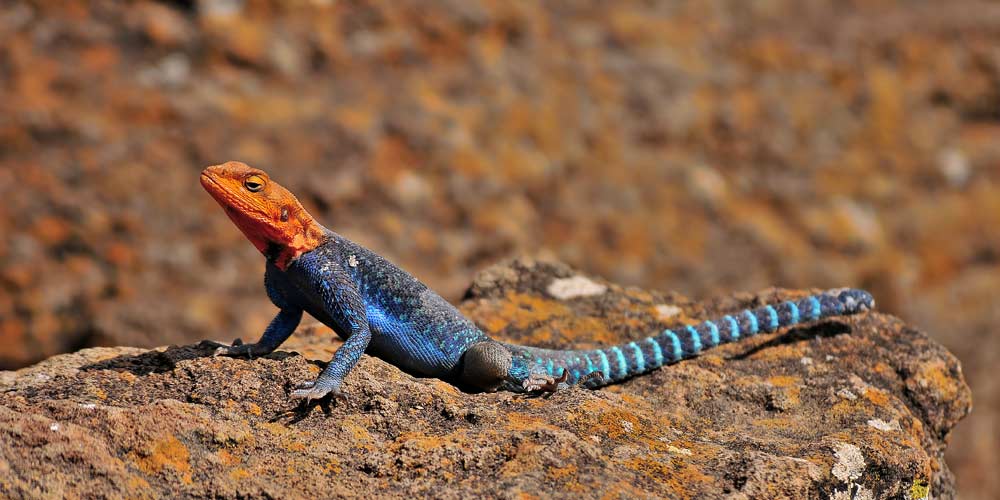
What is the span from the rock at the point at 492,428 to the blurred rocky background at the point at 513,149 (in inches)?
126

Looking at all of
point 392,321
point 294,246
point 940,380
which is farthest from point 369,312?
point 940,380

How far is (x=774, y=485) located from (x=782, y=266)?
17.7 ft

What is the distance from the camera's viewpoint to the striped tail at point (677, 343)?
4680mm

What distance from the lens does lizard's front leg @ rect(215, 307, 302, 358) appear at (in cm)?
438

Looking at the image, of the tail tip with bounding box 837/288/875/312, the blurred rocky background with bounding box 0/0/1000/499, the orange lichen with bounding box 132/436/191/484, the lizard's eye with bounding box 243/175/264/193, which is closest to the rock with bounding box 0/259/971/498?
the orange lichen with bounding box 132/436/191/484

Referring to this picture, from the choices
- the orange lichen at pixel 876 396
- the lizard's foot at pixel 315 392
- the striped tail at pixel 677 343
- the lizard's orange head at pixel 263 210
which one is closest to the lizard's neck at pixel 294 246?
the lizard's orange head at pixel 263 210

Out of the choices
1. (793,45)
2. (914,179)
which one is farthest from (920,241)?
(793,45)

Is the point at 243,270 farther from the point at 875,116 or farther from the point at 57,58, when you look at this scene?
the point at 875,116

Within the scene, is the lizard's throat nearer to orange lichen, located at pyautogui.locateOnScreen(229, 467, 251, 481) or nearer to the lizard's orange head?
the lizard's orange head

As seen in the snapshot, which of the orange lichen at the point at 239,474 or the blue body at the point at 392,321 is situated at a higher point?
the blue body at the point at 392,321

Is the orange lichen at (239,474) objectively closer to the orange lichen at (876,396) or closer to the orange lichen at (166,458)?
the orange lichen at (166,458)

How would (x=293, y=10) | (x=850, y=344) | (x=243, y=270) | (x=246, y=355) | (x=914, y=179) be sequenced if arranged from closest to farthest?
(x=246, y=355) → (x=850, y=344) → (x=243, y=270) → (x=293, y=10) → (x=914, y=179)

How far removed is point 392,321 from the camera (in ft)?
14.8

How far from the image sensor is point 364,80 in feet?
28.1
